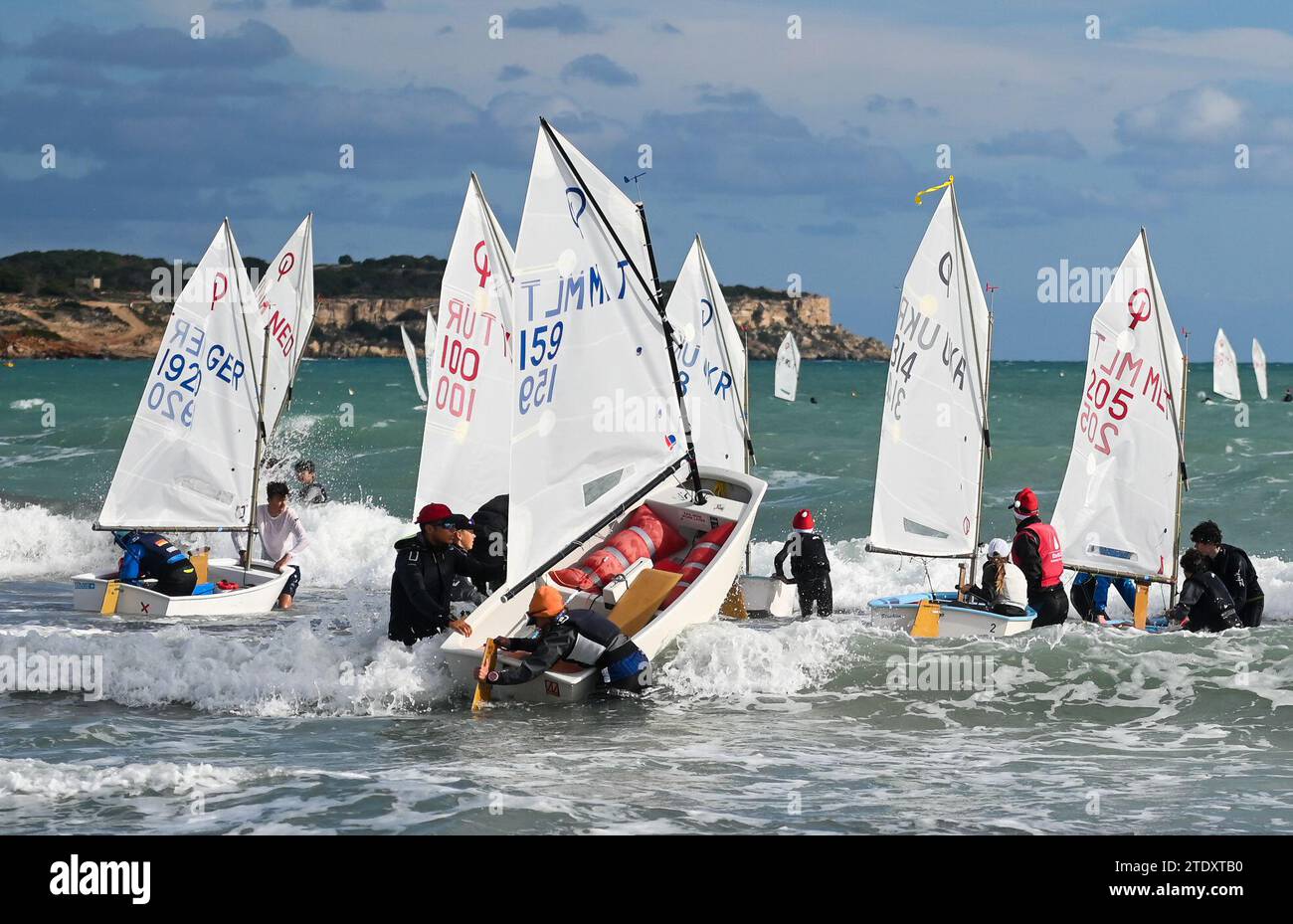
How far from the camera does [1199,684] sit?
481 inches

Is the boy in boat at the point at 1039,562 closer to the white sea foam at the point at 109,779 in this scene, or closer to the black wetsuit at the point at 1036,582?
the black wetsuit at the point at 1036,582

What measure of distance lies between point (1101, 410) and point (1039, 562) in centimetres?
333

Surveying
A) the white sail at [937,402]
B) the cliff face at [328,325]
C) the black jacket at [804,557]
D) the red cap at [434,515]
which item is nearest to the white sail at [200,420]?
the black jacket at [804,557]

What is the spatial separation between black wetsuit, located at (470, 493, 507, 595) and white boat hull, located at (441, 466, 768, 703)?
62 cm

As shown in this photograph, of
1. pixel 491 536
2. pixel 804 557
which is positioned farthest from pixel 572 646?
pixel 804 557

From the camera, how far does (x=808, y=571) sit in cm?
1808

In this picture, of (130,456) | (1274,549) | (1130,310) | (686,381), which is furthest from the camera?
(1274,549)

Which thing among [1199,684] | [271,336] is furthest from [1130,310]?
[271,336]

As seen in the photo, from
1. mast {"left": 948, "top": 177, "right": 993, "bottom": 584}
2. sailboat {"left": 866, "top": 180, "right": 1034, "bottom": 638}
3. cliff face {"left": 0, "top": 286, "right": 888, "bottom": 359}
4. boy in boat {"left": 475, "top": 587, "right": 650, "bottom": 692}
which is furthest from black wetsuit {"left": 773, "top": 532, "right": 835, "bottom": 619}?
cliff face {"left": 0, "top": 286, "right": 888, "bottom": 359}

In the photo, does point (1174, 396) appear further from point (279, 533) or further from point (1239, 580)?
point (279, 533)

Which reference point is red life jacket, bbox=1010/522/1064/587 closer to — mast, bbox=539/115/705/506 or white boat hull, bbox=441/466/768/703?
white boat hull, bbox=441/466/768/703

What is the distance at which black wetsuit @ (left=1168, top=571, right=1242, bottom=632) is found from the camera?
43.8 feet

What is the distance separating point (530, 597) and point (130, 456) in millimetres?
7912
